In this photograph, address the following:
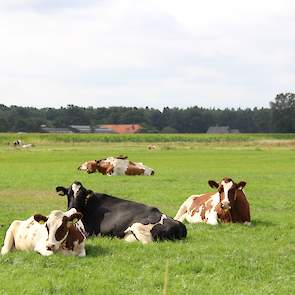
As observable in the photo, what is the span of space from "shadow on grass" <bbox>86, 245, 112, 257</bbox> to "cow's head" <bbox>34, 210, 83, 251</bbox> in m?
0.61

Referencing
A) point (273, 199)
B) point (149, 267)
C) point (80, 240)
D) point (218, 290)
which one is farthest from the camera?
point (273, 199)

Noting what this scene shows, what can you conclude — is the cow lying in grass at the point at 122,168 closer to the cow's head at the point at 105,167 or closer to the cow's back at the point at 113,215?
the cow's head at the point at 105,167

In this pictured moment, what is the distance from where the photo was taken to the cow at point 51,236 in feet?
34.4

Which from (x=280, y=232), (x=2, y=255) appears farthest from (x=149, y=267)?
(x=280, y=232)

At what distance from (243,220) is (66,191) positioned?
4.41 meters

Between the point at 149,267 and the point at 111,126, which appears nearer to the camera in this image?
the point at 149,267

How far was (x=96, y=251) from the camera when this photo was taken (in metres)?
11.1

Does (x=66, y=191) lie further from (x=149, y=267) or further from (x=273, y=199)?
(x=273, y=199)

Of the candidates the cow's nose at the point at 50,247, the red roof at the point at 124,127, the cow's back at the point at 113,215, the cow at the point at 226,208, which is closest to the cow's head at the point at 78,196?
the cow's back at the point at 113,215

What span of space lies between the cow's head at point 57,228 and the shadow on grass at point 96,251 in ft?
2.00

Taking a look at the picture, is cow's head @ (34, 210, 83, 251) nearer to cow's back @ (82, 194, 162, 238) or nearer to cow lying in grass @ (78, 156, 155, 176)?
cow's back @ (82, 194, 162, 238)

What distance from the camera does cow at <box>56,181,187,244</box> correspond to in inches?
480

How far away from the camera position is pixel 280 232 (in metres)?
13.6

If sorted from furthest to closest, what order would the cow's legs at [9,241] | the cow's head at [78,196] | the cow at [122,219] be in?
1. the cow's head at [78,196]
2. the cow at [122,219]
3. the cow's legs at [9,241]
